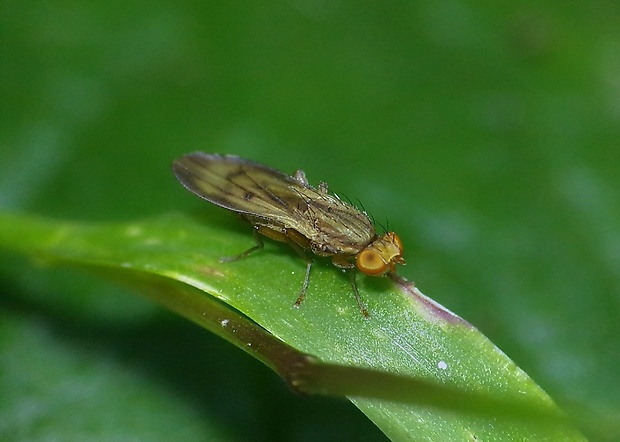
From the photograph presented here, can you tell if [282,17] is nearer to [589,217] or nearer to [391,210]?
[391,210]

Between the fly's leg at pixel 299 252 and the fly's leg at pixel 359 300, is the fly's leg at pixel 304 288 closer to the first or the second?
the fly's leg at pixel 299 252

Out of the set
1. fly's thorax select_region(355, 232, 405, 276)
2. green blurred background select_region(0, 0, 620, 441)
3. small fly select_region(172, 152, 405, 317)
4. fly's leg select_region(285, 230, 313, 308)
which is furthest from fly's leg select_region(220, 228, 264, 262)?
fly's thorax select_region(355, 232, 405, 276)

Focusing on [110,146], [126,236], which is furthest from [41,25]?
[126,236]

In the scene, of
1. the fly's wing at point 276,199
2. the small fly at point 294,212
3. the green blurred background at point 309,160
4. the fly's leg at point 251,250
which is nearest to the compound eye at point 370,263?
the small fly at point 294,212

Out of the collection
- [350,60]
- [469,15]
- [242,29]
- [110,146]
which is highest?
[469,15]

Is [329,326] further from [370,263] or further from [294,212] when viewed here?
[294,212]

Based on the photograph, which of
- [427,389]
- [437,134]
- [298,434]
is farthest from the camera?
[437,134]

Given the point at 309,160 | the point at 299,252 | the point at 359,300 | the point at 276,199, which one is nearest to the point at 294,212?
the point at 276,199
